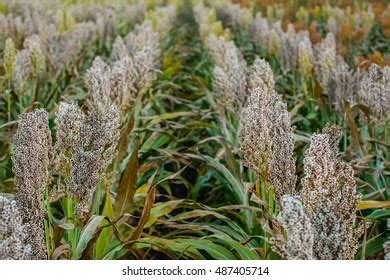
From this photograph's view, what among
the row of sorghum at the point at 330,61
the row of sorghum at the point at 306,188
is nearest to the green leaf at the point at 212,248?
the row of sorghum at the point at 306,188

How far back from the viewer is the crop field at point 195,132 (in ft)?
5.22

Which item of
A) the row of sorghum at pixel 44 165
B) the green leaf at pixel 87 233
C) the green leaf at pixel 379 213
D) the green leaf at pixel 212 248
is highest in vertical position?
the row of sorghum at pixel 44 165

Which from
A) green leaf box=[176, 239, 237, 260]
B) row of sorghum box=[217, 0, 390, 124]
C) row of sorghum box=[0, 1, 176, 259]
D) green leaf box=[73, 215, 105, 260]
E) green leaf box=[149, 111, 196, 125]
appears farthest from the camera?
green leaf box=[149, 111, 196, 125]

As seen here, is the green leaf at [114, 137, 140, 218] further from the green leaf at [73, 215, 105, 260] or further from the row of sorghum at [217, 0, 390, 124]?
the row of sorghum at [217, 0, 390, 124]

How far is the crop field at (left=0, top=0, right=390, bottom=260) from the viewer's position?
5.22ft

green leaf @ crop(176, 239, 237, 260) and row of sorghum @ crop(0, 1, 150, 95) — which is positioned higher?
row of sorghum @ crop(0, 1, 150, 95)

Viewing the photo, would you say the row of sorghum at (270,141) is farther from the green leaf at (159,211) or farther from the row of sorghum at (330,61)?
the row of sorghum at (330,61)

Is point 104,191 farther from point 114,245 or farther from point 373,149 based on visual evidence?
point 373,149

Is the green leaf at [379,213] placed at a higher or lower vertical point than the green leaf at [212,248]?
higher

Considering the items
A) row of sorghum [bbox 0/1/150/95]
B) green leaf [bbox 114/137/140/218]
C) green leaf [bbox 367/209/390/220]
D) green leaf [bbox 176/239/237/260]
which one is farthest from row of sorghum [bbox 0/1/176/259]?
row of sorghum [bbox 0/1/150/95]

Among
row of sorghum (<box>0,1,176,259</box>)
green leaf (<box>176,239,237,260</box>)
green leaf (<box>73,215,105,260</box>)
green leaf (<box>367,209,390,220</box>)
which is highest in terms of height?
row of sorghum (<box>0,1,176,259</box>)

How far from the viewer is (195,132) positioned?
2510 millimetres

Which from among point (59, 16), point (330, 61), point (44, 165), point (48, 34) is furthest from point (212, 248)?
point (59, 16)

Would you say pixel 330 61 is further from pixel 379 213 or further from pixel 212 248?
pixel 212 248
